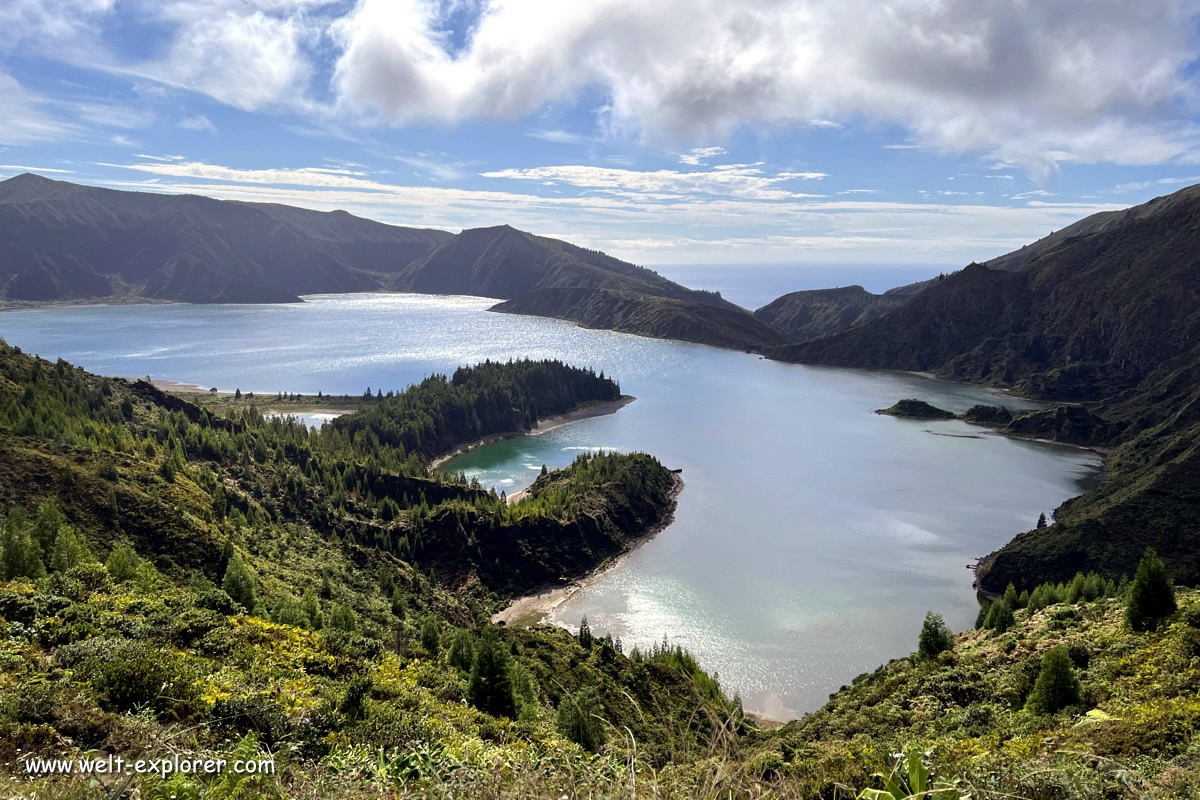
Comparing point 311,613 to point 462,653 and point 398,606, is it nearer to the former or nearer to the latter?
point 462,653

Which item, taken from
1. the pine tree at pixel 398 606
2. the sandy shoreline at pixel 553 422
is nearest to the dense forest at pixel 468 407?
the sandy shoreline at pixel 553 422

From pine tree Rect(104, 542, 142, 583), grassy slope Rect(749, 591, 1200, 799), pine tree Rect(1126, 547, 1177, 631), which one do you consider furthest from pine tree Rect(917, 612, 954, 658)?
pine tree Rect(104, 542, 142, 583)

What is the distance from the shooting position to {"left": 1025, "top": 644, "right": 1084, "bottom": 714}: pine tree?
22766mm

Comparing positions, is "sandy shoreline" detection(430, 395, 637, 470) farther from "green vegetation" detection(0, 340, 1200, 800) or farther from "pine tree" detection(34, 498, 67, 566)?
"pine tree" detection(34, 498, 67, 566)

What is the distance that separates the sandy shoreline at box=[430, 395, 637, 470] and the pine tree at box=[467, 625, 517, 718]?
83827 mm

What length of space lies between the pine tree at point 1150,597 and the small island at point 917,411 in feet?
402

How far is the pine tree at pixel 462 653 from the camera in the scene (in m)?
32.2

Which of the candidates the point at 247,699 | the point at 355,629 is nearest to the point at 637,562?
the point at 355,629

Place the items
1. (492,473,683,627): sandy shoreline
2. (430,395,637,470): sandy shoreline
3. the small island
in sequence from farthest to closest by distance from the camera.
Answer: the small island
(430,395,637,470): sandy shoreline
(492,473,683,627): sandy shoreline

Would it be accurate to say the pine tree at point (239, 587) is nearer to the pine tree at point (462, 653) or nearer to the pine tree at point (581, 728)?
the pine tree at point (462, 653)

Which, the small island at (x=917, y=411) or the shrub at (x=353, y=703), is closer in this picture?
the shrub at (x=353, y=703)

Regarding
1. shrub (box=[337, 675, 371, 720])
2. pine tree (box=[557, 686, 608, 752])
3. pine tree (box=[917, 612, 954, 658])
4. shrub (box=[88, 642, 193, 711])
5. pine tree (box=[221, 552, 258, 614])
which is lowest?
pine tree (box=[917, 612, 954, 658])

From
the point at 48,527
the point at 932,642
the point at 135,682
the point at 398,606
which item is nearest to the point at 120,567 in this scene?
the point at 48,527

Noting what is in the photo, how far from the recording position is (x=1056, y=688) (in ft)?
75.8
